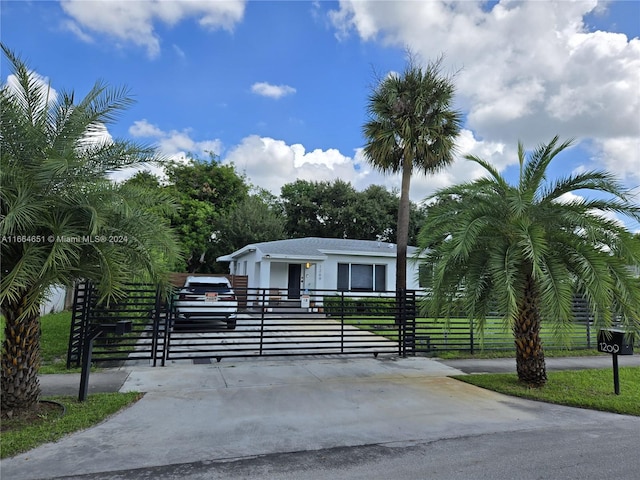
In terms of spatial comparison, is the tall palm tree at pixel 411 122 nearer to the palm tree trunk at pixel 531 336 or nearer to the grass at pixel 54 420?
the palm tree trunk at pixel 531 336

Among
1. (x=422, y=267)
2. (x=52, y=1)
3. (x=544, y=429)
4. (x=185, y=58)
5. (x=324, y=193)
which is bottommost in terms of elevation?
(x=544, y=429)

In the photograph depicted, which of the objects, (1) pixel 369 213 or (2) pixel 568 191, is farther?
(1) pixel 369 213

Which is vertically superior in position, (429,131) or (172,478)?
(429,131)

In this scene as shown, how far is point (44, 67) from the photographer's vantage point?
5125mm

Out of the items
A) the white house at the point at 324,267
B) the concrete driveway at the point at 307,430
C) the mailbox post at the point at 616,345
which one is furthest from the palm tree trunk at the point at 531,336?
the white house at the point at 324,267

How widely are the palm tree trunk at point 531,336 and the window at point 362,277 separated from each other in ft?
36.2

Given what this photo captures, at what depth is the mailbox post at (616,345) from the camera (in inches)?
256

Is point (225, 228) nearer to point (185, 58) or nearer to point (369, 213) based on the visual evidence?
point (369, 213)

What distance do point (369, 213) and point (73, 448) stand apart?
31317 millimetres

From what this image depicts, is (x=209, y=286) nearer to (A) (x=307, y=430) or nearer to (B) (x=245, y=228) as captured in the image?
(A) (x=307, y=430)

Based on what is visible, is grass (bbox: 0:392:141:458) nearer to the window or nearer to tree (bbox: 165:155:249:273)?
the window

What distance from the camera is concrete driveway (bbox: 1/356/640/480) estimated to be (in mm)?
3578

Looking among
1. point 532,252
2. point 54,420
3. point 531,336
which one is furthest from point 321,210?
point 54,420

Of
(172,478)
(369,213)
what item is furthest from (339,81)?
(369,213)
